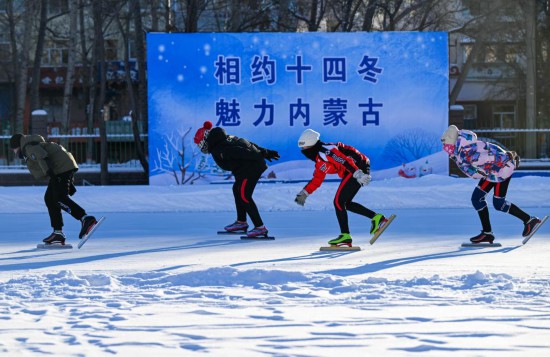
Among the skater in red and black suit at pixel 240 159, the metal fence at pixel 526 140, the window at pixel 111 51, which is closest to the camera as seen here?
the skater in red and black suit at pixel 240 159

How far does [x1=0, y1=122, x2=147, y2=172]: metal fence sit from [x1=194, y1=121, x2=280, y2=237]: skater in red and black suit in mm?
13127

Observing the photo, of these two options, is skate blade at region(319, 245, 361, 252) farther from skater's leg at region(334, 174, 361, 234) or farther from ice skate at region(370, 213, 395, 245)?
ice skate at region(370, 213, 395, 245)

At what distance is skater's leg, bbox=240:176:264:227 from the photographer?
1300 cm

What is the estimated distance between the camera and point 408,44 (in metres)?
23.7

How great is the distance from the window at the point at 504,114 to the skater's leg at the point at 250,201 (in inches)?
1636

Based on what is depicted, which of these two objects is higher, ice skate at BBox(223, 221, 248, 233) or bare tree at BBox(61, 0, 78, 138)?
bare tree at BBox(61, 0, 78, 138)

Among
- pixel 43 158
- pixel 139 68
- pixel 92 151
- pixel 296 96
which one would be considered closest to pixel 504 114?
pixel 139 68

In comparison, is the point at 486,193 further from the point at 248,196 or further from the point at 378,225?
the point at 248,196

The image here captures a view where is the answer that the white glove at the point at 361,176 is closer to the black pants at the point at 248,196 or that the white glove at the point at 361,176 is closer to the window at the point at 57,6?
the black pants at the point at 248,196

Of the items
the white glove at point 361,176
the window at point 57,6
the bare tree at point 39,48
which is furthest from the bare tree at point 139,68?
the white glove at point 361,176

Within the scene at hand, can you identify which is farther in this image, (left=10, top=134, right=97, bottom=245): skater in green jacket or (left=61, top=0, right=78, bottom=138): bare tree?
(left=61, top=0, right=78, bottom=138): bare tree

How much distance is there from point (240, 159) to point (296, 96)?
10246 millimetres

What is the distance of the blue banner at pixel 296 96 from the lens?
75.6 ft

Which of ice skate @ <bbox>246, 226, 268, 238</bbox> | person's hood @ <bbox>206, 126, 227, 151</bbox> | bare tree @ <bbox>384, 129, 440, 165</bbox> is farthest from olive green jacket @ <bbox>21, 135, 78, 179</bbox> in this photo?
bare tree @ <bbox>384, 129, 440, 165</bbox>
